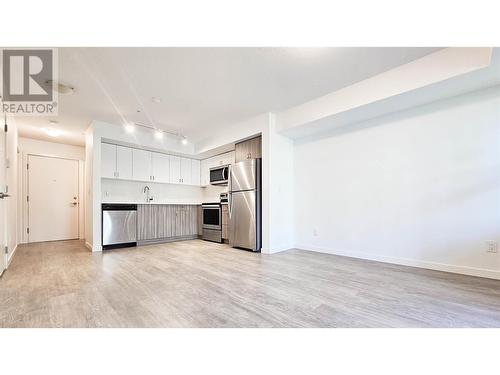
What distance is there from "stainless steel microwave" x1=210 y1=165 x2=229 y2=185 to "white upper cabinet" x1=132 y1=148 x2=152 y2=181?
141 cm

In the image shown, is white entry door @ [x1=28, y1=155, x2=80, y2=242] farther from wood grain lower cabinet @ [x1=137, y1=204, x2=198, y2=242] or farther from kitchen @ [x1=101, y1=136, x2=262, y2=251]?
wood grain lower cabinet @ [x1=137, y1=204, x2=198, y2=242]

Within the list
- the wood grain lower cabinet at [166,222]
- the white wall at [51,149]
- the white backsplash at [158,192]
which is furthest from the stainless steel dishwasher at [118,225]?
the white wall at [51,149]

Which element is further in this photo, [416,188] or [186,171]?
[186,171]

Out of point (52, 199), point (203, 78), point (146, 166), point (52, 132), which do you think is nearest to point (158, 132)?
point (146, 166)

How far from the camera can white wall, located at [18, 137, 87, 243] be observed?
16.7ft

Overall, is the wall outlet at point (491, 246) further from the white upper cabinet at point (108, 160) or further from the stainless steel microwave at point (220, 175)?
the white upper cabinet at point (108, 160)

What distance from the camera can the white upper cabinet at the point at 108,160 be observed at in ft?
14.9

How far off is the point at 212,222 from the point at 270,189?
1.98m

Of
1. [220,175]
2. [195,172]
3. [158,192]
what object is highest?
[195,172]

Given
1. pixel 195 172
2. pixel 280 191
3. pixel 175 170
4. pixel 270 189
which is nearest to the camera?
pixel 270 189

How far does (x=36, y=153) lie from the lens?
5367 millimetres

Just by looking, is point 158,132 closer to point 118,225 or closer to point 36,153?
point 118,225
